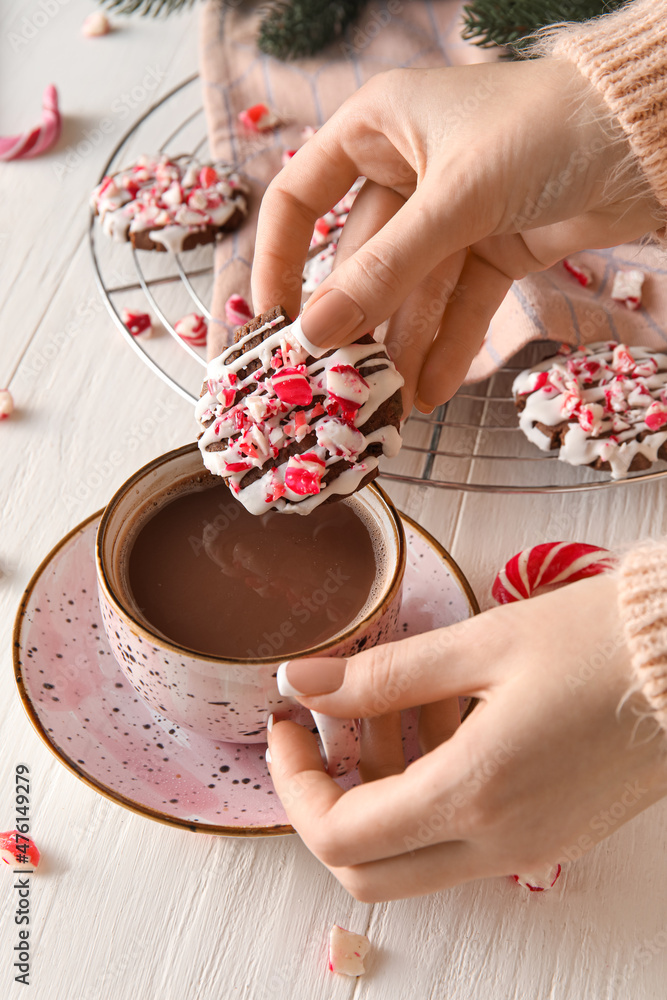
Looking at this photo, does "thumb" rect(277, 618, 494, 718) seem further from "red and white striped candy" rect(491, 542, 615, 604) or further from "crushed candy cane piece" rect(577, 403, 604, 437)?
"crushed candy cane piece" rect(577, 403, 604, 437)

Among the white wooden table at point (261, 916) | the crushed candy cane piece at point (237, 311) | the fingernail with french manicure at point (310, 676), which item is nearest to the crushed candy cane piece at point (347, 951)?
the white wooden table at point (261, 916)

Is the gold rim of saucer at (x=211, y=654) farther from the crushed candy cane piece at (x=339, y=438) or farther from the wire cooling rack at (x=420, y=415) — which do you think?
the wire cooling rack at (x=420, y=415)

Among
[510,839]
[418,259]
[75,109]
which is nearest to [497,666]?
[510,839]

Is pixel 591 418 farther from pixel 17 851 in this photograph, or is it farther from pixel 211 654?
pixel 17 851

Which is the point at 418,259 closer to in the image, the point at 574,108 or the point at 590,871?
the point at 574,108

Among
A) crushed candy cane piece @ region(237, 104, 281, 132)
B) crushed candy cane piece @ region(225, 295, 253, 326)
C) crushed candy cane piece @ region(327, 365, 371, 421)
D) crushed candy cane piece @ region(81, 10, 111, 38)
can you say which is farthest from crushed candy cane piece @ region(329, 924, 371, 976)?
crushed candy cane piece @ region(81, 10, 111, 38)

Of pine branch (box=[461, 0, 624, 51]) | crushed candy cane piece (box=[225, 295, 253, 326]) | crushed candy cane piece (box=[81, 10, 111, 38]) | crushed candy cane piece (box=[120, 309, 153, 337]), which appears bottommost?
crushed candy cane piece (box=[225, 295, 253, 326])

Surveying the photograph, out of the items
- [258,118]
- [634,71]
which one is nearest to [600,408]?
[634,71]
